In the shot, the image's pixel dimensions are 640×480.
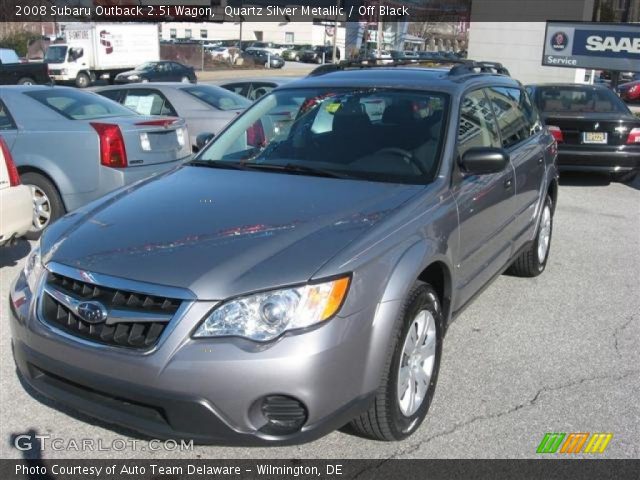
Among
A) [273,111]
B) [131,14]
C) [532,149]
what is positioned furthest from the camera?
[131,14]

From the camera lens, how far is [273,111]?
4.66 m

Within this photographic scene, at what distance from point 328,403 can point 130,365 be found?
783mm

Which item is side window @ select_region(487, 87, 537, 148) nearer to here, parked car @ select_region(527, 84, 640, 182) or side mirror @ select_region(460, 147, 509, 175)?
side mirror @ select_region(460, 147, 509, 175)

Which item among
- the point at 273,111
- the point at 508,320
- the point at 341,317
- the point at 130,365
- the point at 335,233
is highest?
the point at 273,111

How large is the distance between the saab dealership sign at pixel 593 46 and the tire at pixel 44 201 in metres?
15.8

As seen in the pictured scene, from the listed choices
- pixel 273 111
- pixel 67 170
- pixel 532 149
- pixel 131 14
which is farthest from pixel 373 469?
pixel 131 14

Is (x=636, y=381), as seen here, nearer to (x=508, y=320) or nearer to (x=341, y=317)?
(x=508, y=320)

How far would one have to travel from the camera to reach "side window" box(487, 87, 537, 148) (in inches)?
191

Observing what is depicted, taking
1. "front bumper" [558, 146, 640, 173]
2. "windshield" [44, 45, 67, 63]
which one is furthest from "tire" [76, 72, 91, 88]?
"front bumper" [558, 146, 640, 173]

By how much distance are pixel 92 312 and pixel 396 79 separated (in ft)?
8.31

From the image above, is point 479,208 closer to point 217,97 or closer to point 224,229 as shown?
point 224,229

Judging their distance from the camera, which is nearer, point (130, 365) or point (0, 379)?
point (130, 365)

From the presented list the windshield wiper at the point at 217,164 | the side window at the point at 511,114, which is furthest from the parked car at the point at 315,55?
the windshield wiper at the point at 217,164

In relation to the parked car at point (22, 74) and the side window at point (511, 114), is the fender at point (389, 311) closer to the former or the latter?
the side window at point (511, 114)
